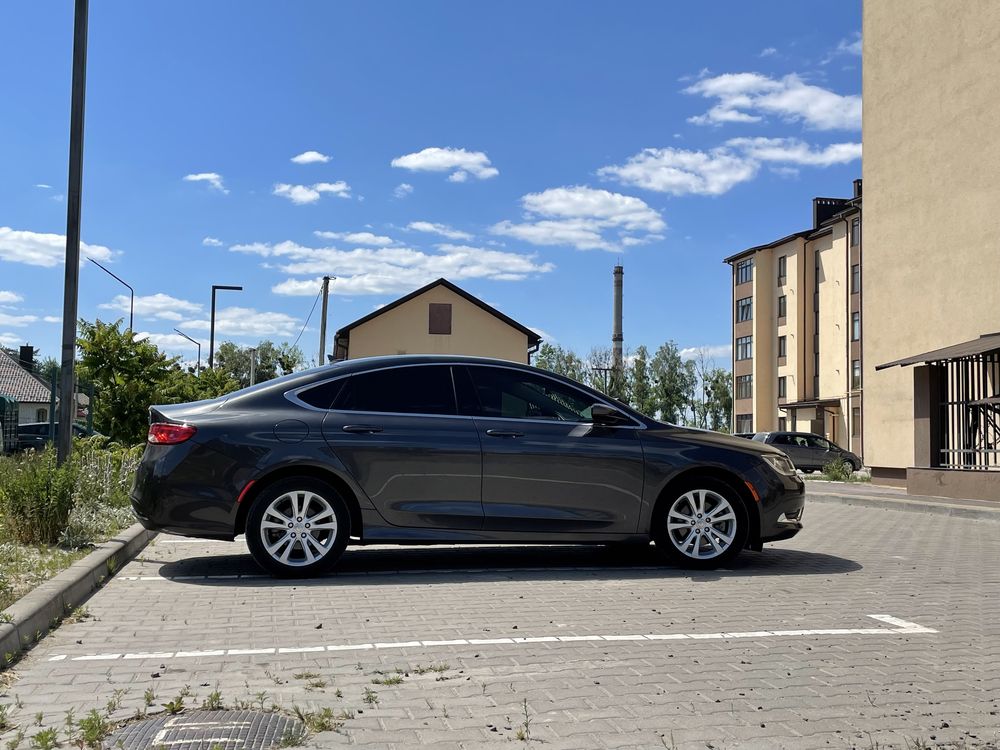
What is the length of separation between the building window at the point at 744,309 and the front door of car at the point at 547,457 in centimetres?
6233

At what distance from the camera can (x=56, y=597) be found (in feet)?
20.4

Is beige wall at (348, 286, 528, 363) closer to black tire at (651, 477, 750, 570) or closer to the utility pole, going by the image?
the utility pole

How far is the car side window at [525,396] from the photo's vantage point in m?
8.32

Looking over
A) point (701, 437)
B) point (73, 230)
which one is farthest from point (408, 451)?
point (73, 230)

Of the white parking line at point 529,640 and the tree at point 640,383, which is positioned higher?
the tree at point 640,383

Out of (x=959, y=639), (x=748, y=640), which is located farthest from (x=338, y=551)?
(x=959, y=639)

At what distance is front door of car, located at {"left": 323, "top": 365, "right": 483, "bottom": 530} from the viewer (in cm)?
791

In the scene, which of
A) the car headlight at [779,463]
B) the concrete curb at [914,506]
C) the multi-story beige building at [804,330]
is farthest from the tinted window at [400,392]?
the multi-story beige building at [804,330]

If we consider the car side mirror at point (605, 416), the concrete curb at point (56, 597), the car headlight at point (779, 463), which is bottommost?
the concrete curb at point (56, 597)

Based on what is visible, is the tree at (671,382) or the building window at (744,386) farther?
the tree at (671,382)

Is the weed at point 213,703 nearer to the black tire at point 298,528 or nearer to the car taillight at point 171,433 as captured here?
the black tire at point 298,528

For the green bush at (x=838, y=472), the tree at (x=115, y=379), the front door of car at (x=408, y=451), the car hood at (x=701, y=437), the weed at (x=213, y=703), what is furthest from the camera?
the green bush at (x=838, y=472)

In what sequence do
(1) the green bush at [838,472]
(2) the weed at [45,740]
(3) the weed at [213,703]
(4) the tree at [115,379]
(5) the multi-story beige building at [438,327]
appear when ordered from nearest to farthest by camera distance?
(2) the weed at [45,740] < (3) the weed at [213,703] < (4) the tree at [115,379] < (1) the green bush at [838,472] < (5) the multi-story beige building at [438,327]

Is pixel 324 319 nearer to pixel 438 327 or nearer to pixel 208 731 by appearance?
pixel 438 327
